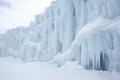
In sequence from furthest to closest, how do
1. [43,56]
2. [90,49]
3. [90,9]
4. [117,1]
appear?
[43,56], [90,9], [90,49], [117,1]

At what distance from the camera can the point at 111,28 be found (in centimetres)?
1163

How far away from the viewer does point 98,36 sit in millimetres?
13031

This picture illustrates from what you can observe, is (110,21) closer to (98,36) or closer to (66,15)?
(98,36)

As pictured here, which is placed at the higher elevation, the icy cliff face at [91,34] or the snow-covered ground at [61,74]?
the icy cliff face at [91,34]

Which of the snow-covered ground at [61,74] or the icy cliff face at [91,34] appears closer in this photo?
the snow-covered ground at [61,74]

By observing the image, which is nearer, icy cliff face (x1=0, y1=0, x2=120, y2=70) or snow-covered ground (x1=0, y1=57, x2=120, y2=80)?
snow-covered ground (x1=0, y1=57, x2=120, y2=80)

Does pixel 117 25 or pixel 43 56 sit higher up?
pixel 117 25

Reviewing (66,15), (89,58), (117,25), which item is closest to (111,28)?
(117,25)

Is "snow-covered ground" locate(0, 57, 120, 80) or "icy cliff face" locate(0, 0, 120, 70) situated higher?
"icy cliff face" locate(0, 0, 120, 70)

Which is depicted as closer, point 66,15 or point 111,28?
point 111,28

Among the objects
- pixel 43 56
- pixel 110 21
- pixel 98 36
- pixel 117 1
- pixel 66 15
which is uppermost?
pixel 66 15

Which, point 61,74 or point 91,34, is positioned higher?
point 91,34

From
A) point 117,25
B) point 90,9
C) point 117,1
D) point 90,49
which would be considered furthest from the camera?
point 90,9

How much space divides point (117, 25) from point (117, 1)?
2210 millimetres
